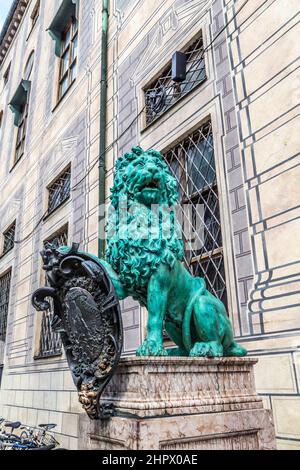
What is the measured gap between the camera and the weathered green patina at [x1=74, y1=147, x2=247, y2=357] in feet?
8.23

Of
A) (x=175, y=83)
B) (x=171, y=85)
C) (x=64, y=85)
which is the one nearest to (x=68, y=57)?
(x=64, y=85)

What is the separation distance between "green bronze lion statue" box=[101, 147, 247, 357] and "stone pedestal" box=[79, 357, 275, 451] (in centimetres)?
20

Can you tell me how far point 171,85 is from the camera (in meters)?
6.34

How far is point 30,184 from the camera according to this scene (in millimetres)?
11227

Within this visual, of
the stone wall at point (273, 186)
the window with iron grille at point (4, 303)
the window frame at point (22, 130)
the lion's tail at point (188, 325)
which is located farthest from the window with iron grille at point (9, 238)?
the lion's tail at point (188, 325)

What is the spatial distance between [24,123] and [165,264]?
1269 centimetres

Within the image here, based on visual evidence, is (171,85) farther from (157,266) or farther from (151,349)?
(151,349)

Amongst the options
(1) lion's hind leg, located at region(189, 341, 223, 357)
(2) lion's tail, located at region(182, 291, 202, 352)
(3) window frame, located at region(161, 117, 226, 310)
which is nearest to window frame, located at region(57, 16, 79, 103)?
(3) window frame, located at region(161, 117, 226, 310)

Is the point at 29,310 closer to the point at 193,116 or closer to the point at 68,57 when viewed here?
the point at 193,116

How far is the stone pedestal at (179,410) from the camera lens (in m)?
1.98

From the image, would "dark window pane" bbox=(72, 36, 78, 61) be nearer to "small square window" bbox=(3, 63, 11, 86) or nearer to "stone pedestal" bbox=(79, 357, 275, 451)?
"small square window" bbox=(3, 63, 11, 86)

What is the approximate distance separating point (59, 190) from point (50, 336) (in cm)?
351

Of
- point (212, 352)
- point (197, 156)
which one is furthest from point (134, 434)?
point (197, 156)

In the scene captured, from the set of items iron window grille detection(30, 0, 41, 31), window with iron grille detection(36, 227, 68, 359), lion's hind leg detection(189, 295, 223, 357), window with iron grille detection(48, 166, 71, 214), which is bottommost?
lion's hind leg detection(189, 295, 223, 357)
